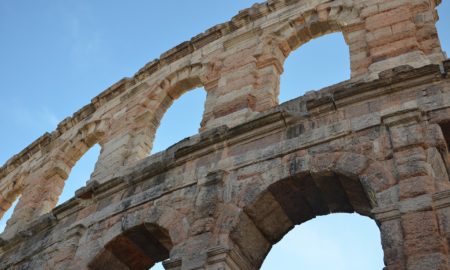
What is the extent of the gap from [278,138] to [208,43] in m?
4.60

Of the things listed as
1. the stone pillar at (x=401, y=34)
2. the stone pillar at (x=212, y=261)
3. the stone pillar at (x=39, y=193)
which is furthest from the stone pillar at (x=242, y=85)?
the stone pillar at (x=39, y=193)

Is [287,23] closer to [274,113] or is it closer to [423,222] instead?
[274,113]

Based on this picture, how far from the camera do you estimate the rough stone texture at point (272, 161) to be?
22.1 feet

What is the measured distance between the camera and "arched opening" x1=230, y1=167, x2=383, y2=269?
7.36 metres

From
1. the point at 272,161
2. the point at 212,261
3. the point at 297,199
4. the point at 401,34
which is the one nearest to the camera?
the point at 212,261

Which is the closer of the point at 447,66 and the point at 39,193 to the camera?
the point at 447,66

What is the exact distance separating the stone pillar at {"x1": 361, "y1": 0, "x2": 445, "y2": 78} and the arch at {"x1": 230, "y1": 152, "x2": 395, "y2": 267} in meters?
1.81

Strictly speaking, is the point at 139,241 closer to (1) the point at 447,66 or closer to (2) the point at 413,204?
(2) the point at 413,204

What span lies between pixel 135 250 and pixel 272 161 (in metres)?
2.60

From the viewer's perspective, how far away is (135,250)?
880 centimetres

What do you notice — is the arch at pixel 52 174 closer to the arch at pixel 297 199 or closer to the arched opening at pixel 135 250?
the arched opening at pixel 135 250

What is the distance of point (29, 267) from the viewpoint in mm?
9602

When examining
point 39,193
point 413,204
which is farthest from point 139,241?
point 39,193

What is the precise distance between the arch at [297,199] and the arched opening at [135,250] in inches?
55.7
